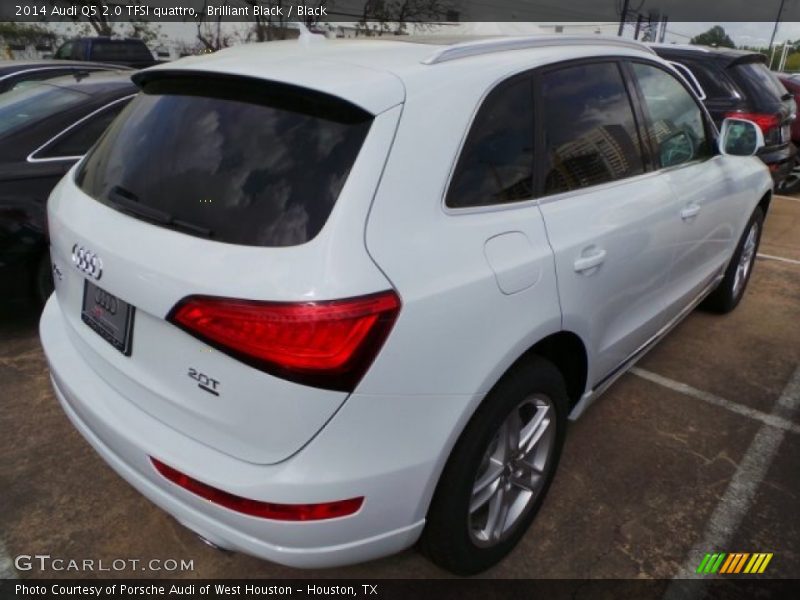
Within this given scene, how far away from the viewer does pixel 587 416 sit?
119 inches

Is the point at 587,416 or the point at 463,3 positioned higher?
the point at 463,3

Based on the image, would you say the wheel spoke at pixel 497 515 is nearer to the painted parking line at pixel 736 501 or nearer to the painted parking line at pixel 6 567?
the painted parking line at pixel 736 501

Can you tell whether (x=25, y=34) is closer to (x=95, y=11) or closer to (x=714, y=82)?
(x=95, y=11)

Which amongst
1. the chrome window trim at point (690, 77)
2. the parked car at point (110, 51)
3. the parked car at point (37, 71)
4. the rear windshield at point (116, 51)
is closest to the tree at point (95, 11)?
the parked car at point (110, 51)

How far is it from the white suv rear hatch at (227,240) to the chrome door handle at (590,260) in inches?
32.9

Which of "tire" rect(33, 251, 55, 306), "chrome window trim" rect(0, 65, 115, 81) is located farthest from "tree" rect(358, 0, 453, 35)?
"tire" rect(33, 251, 55, 306)

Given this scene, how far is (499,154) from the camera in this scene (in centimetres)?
186

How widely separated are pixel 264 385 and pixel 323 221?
415mm

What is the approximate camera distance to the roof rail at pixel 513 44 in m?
1.80

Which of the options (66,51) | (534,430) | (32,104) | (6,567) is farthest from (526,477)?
(66,51)

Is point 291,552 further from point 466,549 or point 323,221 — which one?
point 323,221

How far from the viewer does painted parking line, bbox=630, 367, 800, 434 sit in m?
3.04

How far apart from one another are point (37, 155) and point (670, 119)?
3.40 metres

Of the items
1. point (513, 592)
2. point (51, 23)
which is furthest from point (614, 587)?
point (51, 23)
